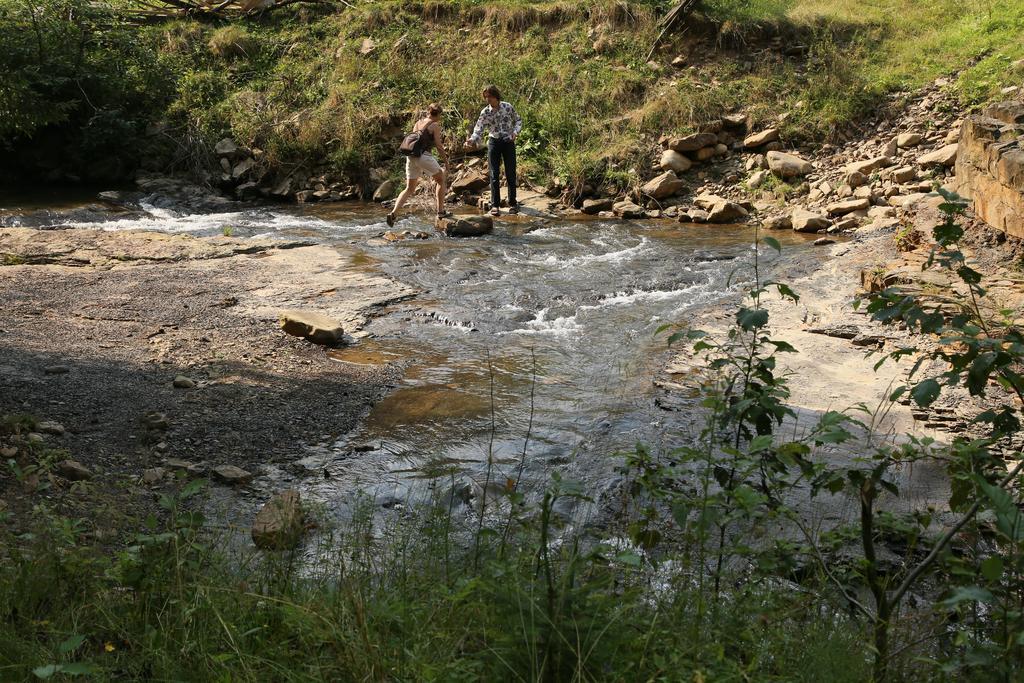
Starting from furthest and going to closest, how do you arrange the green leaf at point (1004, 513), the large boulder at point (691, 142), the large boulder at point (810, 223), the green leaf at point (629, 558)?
the large boulder at point (691, 142) < the large boulder at point (810, 223) < the green leaf at point (629, 558) < the green leaf at point (1004, 513)

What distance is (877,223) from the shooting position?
12141 millimetres

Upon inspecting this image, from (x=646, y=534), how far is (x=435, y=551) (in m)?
0.84

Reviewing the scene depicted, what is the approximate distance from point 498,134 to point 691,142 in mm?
3383

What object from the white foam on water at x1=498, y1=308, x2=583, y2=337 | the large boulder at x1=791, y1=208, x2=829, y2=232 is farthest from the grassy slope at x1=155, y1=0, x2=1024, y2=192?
the white foam on water at x1=498, y1=308, x2=583, y2=337

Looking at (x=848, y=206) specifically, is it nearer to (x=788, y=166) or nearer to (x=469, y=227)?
(x=788, y=166)

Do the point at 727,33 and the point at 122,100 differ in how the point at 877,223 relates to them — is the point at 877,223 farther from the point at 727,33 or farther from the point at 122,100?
the point at 122,100

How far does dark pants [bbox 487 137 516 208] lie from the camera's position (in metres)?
14.4

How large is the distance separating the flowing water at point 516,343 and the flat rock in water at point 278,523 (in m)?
0.47

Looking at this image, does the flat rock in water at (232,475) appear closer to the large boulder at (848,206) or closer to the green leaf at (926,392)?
the green leaf at (926,392)

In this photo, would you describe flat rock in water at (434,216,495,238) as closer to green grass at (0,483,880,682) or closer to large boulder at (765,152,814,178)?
large boulder at (765,152,814,178)

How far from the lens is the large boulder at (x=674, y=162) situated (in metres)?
15.1

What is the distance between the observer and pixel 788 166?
14.4 meters

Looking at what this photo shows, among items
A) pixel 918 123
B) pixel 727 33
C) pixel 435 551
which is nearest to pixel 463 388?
pixel 435 551

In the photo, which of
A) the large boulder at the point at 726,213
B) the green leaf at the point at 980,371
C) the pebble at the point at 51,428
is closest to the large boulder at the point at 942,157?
the large boulder at the point at 726,213
